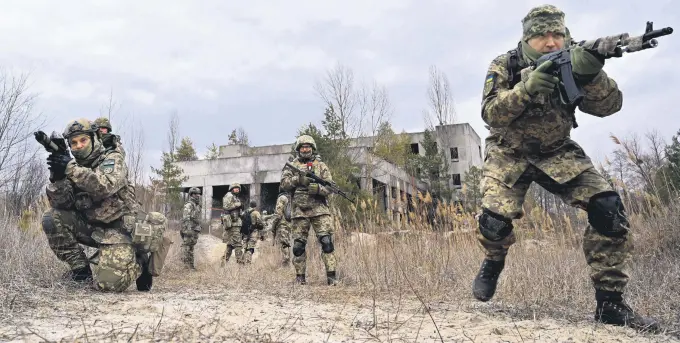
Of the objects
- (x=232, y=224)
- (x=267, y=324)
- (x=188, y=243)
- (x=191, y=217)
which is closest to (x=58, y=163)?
(x=267, y=324)

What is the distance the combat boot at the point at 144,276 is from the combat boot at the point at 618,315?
10.3ft

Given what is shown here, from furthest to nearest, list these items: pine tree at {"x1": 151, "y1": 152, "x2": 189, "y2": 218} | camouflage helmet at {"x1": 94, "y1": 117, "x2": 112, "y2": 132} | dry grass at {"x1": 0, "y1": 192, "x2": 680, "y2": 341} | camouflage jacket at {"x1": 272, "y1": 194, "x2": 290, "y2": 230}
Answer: pine tree at {"x1": 151, "y1": 152, "x2": 189, "y2": 218} < camouflage jacket at {"x1": 272, "y1": 194, "x2": 290, "y2": 230} < camouflage helmet at {"x1": 94, "y1": 117, "x2": 112, "y2": 132} < dry grass at {"x1": 0, "y1": 192, "x2": 680, "y2": 341}

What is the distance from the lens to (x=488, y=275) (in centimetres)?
269

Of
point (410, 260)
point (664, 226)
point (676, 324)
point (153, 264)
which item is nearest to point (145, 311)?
point (153, 264)

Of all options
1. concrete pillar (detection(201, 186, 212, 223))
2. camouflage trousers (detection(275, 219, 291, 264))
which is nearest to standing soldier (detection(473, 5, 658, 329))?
camouflage trousers (detection(275, 219, 291, 264))

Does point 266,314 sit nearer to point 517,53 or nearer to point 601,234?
point 601,234

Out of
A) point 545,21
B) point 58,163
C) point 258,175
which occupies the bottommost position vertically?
Answer: point 58,163

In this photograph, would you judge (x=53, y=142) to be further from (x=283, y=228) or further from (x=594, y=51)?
(x=283, y=228)

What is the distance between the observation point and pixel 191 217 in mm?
9602

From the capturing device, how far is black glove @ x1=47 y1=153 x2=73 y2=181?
3406 millimetres

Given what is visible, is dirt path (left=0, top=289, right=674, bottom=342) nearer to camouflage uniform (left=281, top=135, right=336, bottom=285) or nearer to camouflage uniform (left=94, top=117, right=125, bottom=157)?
camouflage uniform (left=94, top=117, right=125, bottom=157)

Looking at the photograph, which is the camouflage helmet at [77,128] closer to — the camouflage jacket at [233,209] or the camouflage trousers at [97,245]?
the camouflage trousers at [97,245]

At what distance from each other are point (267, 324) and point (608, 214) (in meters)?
1.74

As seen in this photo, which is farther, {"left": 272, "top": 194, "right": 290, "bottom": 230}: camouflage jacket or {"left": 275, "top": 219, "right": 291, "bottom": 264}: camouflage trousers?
{"left": 272, "top": 194, "right": 290, "bottom": 230}: camouflage jacket
